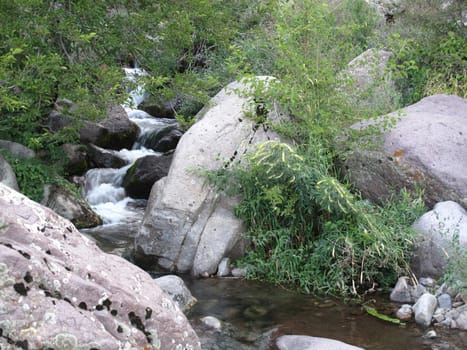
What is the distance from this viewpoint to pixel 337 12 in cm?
1538

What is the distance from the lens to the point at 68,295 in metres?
3.25

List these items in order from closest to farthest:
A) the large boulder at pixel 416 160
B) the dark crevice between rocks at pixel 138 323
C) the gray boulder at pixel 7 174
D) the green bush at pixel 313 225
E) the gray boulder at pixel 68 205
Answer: the dark crevice between rocks at pixel 138 323
the green bush at pixel 313 225
the large boulder at pixel 416 160
the gray boulder at pixel 7 174
the gray boulder at pixel 68 205

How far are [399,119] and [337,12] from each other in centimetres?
807

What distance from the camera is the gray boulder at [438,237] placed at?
6.86 m

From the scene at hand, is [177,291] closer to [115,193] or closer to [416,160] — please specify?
[416,160]

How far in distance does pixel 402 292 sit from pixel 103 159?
23.7 feet

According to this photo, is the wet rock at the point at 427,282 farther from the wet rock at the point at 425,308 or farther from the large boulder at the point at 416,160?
the large boulder at the point at 416,160

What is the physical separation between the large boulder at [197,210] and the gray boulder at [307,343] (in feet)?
7.71

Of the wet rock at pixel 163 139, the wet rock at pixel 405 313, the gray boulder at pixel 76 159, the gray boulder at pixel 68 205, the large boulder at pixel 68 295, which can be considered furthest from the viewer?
the wet rock at pixel 163 139

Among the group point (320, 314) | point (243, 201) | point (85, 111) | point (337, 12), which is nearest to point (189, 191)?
point (243, 201)

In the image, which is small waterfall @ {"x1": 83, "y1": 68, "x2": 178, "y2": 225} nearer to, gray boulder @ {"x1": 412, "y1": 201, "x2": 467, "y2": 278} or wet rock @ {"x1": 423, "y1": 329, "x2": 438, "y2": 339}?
gray boulder @ {"x1": 412, "y1": 201, "x2": 467, "y2": 278}

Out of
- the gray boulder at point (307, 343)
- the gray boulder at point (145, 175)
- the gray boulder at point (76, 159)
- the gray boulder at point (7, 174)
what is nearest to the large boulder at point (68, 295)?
the gray boulder at point (307, 343)

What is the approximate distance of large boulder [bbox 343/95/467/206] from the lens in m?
7.66

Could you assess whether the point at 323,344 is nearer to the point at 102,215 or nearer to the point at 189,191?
the point at 189,191
